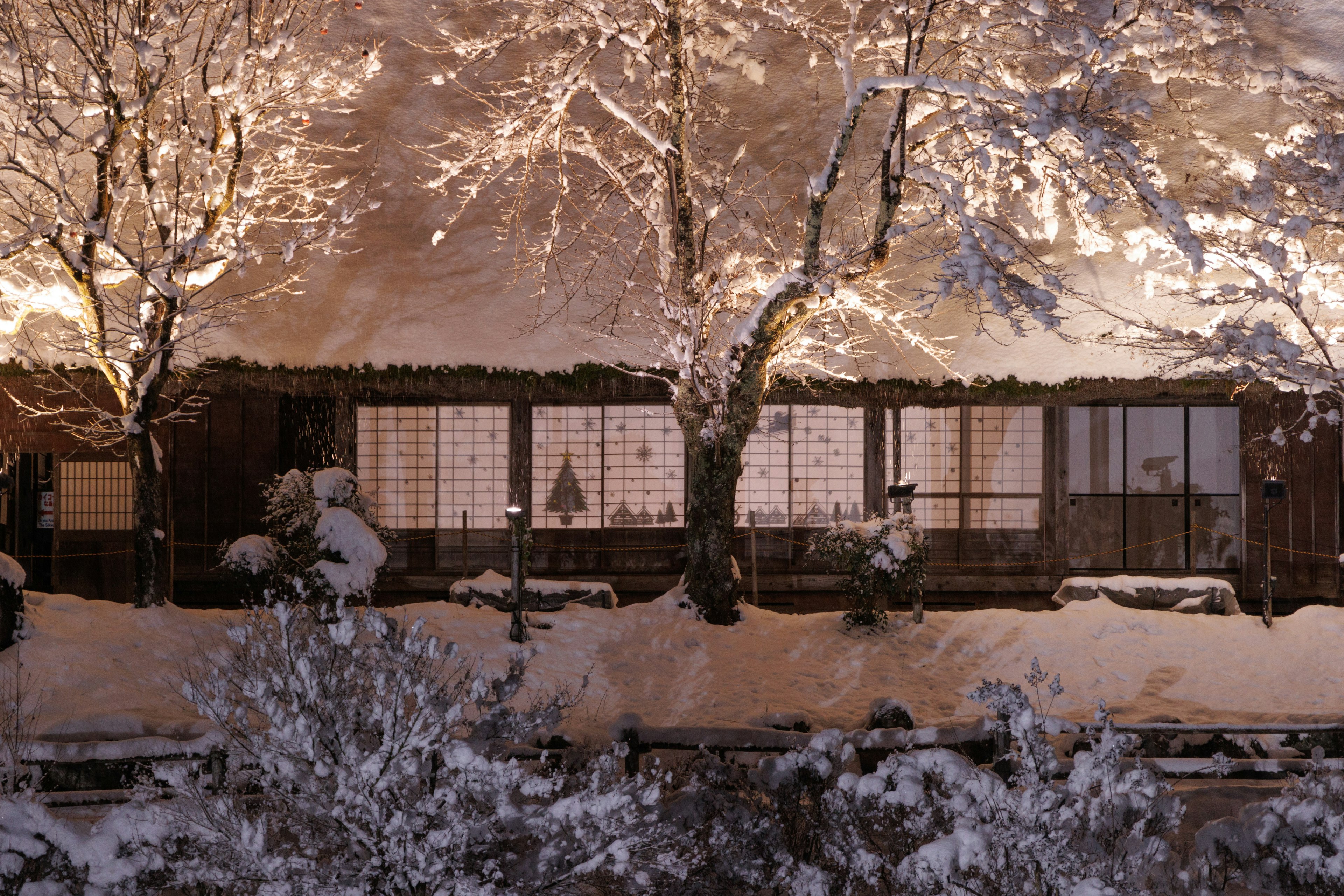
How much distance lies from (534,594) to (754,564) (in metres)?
2.77

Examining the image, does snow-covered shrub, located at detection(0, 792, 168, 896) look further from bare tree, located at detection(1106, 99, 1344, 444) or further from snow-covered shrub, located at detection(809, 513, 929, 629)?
bare tree, located at detection(1106, 99, 1344, 444)

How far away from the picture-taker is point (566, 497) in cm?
1352

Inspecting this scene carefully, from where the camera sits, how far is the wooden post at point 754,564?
11.2 m

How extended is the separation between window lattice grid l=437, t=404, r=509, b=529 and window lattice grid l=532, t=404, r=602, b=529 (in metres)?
0.48

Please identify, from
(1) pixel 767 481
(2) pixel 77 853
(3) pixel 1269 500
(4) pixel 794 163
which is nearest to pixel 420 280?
(4) pixel 794 163

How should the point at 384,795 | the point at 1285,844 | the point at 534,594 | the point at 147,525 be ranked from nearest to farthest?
the point at 384,795 < the point at 1285,844 < the point at 147,525 < the point at 534,594

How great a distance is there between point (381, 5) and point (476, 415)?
5.23 m

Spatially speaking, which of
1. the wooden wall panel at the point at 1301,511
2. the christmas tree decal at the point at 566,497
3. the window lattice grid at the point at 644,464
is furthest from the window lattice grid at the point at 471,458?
the wooden wall panel at the point at 1301,511

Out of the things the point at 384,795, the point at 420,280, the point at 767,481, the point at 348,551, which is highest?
the point at 420,280

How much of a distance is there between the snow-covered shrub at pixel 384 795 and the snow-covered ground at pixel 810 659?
9.21 feet

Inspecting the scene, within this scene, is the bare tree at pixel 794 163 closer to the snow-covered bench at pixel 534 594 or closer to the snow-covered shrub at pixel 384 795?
the snow-covered bench at pixel 534 594

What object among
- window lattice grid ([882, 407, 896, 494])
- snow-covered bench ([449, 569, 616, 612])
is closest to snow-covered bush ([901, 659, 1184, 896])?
snow-covered bench ([449, 569, 616, 612])

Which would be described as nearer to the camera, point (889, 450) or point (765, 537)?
point (765, 537)

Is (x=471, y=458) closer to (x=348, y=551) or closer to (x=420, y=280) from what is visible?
(x=420, y=280)
